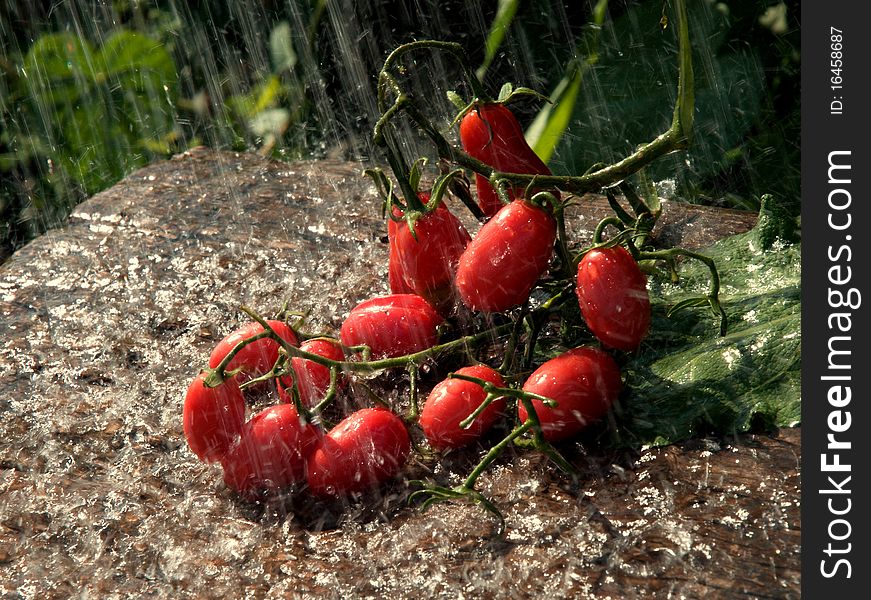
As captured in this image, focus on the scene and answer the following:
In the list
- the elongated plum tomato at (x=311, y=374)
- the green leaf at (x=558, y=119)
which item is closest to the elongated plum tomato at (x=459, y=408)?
the elongated plum tomato at (x=311, y=374)

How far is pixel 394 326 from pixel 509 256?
0.99ft

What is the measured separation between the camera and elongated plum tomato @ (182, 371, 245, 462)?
169cm

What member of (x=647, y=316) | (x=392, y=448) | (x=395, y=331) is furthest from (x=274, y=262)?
(x=647, y=316)

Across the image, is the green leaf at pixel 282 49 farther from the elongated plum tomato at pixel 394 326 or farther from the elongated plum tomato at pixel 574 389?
the elongated plum tomato at pixel 574 389

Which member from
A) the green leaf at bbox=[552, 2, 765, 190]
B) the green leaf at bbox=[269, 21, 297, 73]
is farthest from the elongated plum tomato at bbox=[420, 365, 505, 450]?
the green leaf at bbox=[269, 21, 297, 73]

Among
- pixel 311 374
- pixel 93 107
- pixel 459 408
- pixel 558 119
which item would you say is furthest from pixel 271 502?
pixel 93 107

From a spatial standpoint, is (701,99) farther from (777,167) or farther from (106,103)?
(106,103)

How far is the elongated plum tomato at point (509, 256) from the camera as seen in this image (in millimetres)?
1578

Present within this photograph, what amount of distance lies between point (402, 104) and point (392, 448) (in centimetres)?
53

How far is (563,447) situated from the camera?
1.65 meters

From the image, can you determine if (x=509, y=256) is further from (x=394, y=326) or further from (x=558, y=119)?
(x=558, y=119)

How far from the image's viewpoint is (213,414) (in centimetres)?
169

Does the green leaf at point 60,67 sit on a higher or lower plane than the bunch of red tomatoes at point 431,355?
higher

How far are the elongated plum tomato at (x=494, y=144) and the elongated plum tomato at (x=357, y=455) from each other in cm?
41
